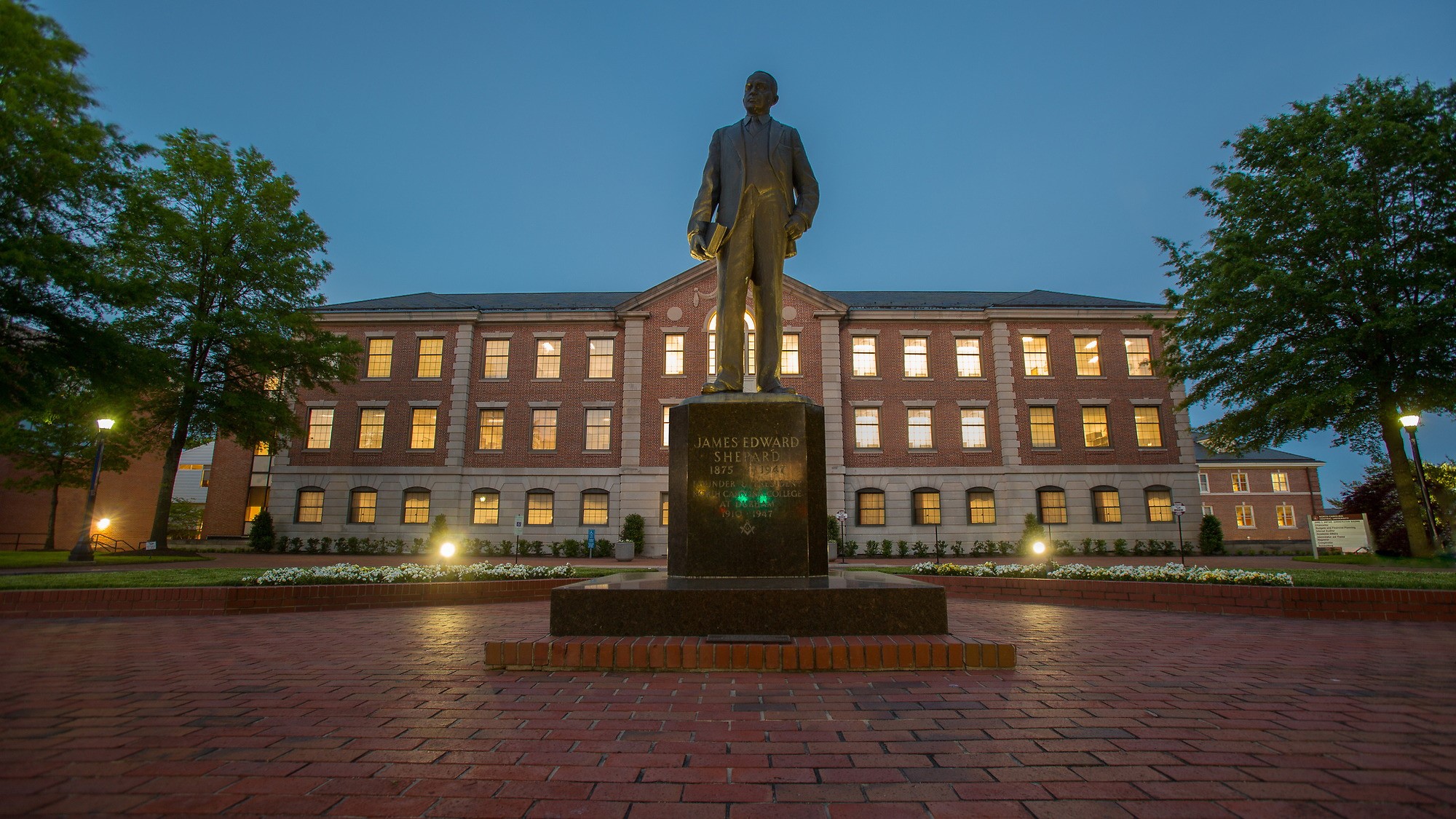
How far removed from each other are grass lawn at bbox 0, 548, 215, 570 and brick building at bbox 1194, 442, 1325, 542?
192ft

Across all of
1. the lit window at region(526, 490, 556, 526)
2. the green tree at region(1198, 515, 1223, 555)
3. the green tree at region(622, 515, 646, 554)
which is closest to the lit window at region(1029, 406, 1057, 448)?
the green tree at region(1198, 515, 1223, 555)

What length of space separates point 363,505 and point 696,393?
15.0 m

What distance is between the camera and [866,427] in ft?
92.5

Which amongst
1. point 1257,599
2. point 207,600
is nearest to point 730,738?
point 1257,599

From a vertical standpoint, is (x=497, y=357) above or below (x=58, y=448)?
above

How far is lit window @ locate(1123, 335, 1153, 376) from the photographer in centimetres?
2898

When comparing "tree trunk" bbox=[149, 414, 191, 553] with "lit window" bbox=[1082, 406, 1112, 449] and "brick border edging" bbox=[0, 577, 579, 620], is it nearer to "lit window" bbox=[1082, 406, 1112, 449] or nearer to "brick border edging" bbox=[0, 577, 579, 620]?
"brick border edging" bbox=[0, 577, 579, 620]

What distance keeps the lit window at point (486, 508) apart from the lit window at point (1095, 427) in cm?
2513

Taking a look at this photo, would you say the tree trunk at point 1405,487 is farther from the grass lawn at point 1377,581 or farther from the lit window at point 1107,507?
the grass lawn at point 1377,581

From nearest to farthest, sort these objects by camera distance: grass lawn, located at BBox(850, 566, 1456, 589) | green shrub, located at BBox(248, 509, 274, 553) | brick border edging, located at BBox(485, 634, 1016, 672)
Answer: brick border edging, located at BBox(485, 634, 1016, 672) < grass lawn, located at BBox(850, 566, 1456, 589) < green shrub, located at BBox(248, 509, 274, 553)

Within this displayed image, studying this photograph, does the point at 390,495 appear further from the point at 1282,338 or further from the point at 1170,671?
the point at 1282,338

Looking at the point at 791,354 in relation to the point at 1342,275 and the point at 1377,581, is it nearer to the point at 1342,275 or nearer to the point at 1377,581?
the point at 1342,275

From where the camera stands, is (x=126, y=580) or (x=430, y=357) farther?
(x=430, y=357)

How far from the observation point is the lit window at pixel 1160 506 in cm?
2762
